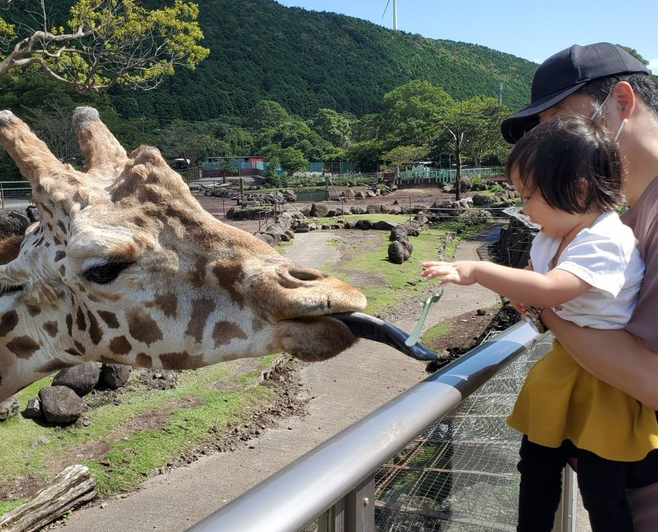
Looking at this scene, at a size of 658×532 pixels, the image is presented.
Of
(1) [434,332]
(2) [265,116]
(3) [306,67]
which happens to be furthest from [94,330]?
(3) [306,67]

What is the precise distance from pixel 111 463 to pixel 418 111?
73.4 m

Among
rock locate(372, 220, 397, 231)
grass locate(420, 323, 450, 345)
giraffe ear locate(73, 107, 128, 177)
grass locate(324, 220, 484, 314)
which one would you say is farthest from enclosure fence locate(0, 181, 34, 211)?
giraffe ear locate(73, 107, 128, 177)

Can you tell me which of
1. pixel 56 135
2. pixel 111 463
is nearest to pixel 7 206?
pixel 56 135

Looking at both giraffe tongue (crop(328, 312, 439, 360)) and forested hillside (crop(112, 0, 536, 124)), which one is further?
forested hillside (crop(112, 0, 536, 124))

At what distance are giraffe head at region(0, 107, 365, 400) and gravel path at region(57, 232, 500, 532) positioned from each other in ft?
Answer: 13.3

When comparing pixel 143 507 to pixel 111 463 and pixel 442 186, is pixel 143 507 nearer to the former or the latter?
pixel 111 463

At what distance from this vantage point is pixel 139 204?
247 cm

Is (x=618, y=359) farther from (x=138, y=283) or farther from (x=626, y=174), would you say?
(x=138, y=283)

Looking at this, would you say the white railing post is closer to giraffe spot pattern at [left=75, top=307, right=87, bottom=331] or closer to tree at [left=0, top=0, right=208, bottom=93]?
giraffe spot pattern at [left=75, top=307, right=87, bottom=331]

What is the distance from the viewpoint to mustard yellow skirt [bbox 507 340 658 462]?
5.26 ft

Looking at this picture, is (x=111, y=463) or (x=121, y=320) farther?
(x=111, y=463)

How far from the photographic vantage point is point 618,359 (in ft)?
5.01

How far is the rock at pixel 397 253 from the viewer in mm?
19125

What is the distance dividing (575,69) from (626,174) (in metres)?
0.39
